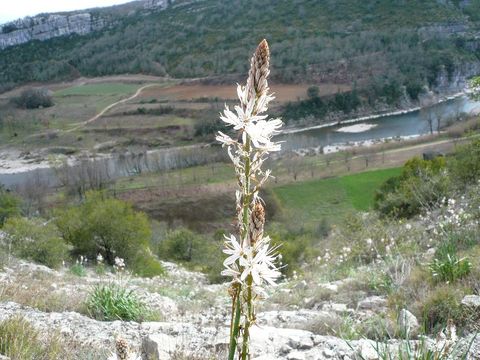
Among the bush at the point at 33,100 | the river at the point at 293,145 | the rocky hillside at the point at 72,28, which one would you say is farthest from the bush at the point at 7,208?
the rocky hillside at the point at 72,28

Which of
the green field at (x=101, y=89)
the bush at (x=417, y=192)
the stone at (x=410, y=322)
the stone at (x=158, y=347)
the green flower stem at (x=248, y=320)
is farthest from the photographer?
the green field at (x=101, y=89)

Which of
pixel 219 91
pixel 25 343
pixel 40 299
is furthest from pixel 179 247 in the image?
pixel 219 91

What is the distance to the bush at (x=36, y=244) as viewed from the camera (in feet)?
53.1

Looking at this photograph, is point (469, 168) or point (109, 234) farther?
point (109, 234)

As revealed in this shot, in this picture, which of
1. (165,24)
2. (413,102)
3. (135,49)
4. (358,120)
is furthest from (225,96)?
(165,24)

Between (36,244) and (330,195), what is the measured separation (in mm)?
40477

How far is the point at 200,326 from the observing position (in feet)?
19.0

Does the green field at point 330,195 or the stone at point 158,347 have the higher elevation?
the stone at point 158,347

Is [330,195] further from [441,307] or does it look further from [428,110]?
[441,307]

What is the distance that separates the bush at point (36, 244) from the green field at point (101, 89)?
10942 centimetres

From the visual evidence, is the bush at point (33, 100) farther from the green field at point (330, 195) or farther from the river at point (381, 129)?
the green field at point (330, 195)

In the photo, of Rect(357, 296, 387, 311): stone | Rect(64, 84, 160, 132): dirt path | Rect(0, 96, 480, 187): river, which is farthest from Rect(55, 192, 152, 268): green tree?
Rect(64, 84, 160, 132): dirt path

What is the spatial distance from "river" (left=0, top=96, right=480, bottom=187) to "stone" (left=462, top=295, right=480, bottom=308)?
63.2 m

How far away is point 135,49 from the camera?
149625 mm
